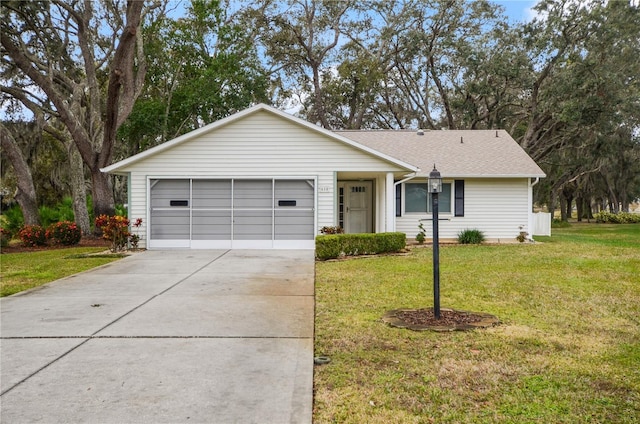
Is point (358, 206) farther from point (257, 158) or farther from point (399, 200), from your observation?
point (257, 158)

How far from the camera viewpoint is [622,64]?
79.2ft

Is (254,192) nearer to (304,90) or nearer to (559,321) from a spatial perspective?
(559,321)

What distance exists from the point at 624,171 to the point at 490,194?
26.7 meters

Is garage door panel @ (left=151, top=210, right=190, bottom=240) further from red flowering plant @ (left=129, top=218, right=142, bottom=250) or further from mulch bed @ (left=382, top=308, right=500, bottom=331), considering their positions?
mulch bed @ (left=382, top=308, right=500, bottom=331)

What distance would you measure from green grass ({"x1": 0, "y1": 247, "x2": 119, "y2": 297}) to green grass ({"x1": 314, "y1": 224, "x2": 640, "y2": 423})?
203 inches

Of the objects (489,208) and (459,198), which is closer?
(459,198)

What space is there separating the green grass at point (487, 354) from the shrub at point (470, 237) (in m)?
7.07

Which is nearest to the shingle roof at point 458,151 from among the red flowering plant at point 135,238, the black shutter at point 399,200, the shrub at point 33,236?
the black shutter at point 399,200

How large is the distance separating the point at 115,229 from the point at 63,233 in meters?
3.54

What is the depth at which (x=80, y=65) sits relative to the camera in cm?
2355

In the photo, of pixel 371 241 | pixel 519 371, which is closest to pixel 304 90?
pixel 371 241

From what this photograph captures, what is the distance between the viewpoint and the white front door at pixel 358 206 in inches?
685

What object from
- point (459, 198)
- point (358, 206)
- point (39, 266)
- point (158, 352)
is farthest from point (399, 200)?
point (158, 352)

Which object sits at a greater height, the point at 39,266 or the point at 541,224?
the point at 541,224
